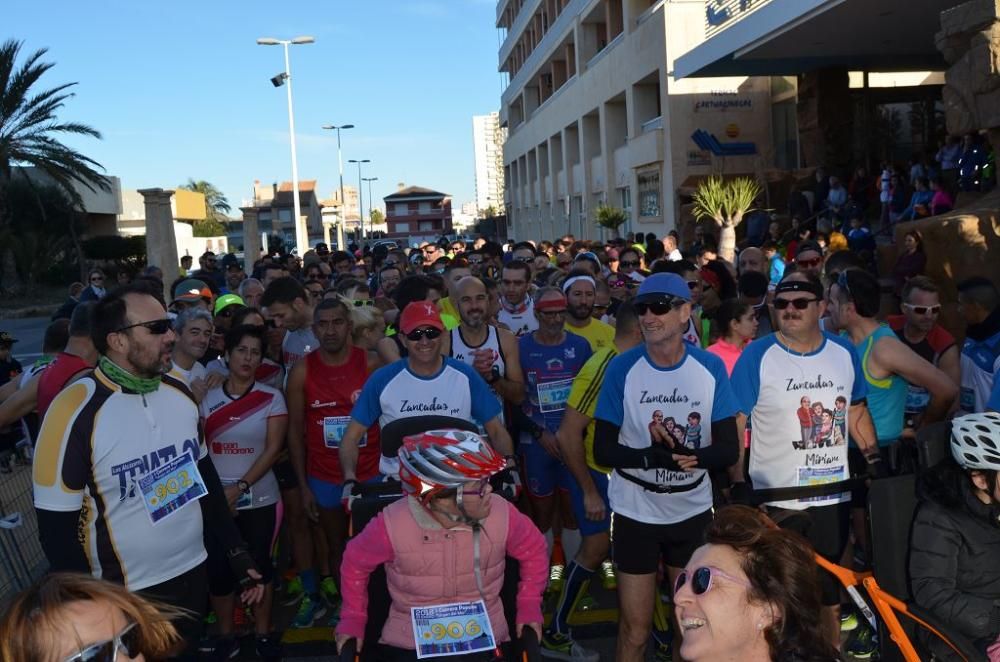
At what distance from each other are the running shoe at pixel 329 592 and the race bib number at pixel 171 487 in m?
2.50

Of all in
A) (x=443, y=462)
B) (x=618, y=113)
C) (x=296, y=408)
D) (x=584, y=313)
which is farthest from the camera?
(x=618, y=113)

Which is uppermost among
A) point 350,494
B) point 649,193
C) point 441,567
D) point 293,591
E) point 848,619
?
point 649,193

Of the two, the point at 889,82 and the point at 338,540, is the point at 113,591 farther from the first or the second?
the point at 889,82

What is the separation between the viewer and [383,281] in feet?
35.9

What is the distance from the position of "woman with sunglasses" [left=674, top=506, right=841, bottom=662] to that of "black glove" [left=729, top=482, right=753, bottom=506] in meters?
1.85

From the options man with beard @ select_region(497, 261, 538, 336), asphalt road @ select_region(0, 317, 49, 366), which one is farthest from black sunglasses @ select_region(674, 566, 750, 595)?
asphalt road @ select_region(0, 317, 49, 366)

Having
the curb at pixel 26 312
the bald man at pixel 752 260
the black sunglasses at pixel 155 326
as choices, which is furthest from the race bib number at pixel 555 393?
the curb at pixel 26 312

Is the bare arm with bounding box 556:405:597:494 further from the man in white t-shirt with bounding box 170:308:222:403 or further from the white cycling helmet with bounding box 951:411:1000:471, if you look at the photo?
the man in white t-shirt with bounding box 170:308:222:403

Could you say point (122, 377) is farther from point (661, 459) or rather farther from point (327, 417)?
point (661, 459)

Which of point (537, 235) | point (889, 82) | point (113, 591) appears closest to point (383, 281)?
point (113, 591)

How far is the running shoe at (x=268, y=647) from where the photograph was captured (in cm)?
500

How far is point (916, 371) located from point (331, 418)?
3.44 meters

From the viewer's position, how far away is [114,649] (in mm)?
2045

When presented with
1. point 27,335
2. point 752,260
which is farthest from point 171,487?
point 27,335
